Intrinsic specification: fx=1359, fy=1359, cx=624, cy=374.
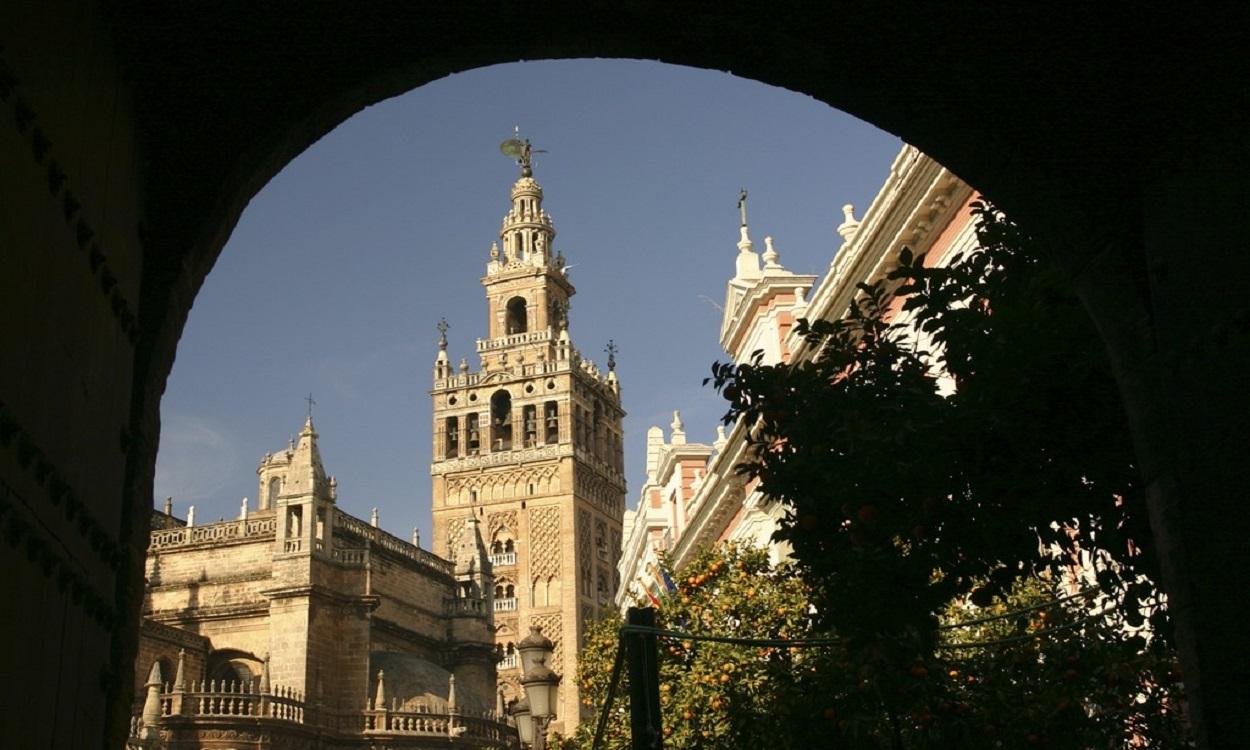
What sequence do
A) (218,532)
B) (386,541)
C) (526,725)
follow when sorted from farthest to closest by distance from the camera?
(386,541) < (218,532) < (526,725)

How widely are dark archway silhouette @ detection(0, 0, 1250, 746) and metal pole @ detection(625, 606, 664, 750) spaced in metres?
5.10

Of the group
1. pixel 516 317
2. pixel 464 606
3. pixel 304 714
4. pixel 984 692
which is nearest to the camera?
pixel 984 692

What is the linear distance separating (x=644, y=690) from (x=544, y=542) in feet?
205

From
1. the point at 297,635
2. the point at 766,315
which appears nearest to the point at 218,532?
the point at 297,635

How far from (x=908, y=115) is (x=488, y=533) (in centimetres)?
6847

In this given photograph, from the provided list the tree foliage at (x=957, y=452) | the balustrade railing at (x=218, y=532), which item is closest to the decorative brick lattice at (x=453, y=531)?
the balustrade railing at (x=218, y=532)

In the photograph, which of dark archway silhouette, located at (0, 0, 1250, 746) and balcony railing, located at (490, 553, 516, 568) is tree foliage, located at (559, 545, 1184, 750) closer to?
dark archway silhouette, located at (0, 0, 1250, 746)

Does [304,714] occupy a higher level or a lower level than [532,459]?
lower

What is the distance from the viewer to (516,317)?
76.9 meters

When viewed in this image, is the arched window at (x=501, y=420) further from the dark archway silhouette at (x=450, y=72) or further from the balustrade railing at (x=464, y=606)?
the dark archway silhouette at (x=450, y=72)

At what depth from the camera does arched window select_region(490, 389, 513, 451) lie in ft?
241

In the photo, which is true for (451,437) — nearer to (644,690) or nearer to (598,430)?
(598,430)

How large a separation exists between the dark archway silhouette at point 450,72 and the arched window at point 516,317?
235ft

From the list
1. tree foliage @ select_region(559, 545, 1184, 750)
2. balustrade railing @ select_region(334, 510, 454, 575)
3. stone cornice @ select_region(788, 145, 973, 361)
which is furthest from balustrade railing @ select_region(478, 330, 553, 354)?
tree foliage @ select_region(559, 545, 1184, 750)
